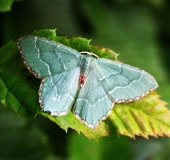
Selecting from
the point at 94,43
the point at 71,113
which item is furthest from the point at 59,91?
the point at 94,43

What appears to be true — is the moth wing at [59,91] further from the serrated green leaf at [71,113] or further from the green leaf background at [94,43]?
the green leaf background at [94,43]

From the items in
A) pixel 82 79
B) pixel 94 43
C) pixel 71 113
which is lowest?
pixel 94 43

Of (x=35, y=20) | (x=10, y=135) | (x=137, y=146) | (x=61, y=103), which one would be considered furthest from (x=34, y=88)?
(x=137, y=146)

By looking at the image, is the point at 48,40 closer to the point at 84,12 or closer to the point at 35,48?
the point at 35,48

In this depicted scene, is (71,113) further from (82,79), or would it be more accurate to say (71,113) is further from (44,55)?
(44,55)

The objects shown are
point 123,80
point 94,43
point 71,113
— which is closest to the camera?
point 71,113

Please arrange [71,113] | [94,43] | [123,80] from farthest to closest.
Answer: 1. [94,43]
2. [123,80]
3. [71,113]
